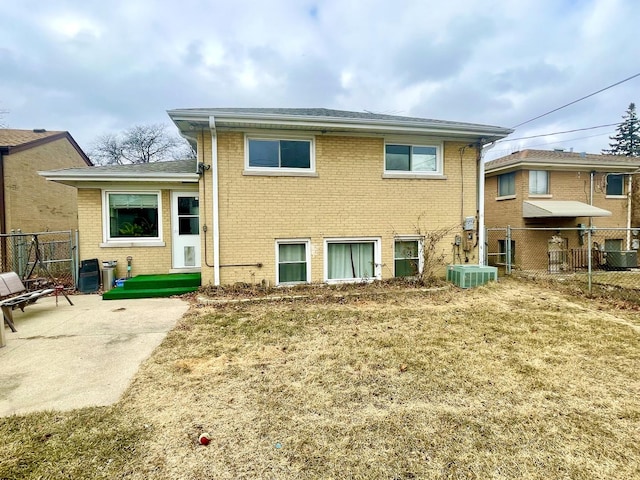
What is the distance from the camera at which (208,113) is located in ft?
22.8

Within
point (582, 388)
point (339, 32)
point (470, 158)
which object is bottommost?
point (582, 388)

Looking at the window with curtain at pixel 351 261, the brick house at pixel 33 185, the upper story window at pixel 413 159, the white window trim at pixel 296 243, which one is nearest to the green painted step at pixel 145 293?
the white window trim at pixel 296 243

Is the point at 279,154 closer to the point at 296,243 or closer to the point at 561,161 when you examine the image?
the point at 296,243

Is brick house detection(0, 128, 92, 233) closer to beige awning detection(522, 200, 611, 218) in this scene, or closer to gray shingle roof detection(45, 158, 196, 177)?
gray shingle roof detection(45, 158, 196, 177)

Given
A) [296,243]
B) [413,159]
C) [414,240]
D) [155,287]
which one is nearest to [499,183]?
[413,159]

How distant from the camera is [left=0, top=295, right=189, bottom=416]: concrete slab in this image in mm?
3004

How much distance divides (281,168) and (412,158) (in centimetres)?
368

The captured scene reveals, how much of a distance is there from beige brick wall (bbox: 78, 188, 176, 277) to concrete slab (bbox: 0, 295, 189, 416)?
6.22 feet

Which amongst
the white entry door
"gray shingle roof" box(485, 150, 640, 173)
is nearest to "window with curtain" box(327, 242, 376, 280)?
the white entry door

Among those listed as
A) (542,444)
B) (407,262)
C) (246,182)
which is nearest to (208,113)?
(246,182)

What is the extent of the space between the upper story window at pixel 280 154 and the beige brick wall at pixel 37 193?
1111cm

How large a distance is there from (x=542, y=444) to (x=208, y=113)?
7662mm

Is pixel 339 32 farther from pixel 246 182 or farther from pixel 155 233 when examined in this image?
pixel 155 233

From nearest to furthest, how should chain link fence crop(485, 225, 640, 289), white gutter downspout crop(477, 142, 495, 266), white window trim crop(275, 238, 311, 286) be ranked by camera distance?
white window trim crop(275, 238, 311, 286) < white gutter downspout crop(477, 142, 495, 266) < chain link fence crop(485, 225, 640, 289)
